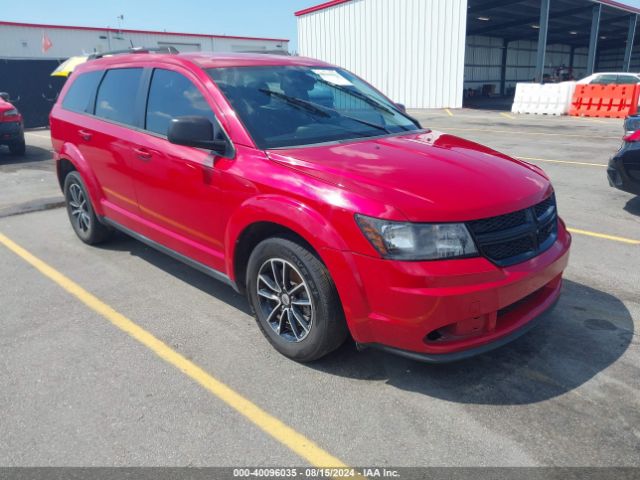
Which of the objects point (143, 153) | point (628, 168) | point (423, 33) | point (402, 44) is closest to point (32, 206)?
point (143, 153)

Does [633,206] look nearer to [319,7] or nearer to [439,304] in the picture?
[439,304]

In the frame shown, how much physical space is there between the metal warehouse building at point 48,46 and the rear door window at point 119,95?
12.5 metres

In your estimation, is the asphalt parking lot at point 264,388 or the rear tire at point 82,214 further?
the rear tire at point 82,214

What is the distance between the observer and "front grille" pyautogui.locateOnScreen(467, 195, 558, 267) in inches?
106

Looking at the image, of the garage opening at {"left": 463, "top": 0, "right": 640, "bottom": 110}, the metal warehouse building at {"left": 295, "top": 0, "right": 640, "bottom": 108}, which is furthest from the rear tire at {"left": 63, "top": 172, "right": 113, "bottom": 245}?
the garage opening at {"left": 463, "top": 0, "right": 640, "bottom": 110}

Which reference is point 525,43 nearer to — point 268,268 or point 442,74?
point 442,74

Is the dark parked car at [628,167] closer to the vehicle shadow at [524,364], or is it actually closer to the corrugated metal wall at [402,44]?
the vehicle shadow at [524,364]

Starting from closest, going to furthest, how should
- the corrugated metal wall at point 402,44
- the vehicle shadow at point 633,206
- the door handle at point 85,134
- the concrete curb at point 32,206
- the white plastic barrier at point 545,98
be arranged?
1. the door handle at point 85,134
2. the vehicle shadow at point 633,206
3. the concrete curb at point 32,206
4. the white plastic barrier at point 545,98
5. the corrugated metal wall at point 402,44

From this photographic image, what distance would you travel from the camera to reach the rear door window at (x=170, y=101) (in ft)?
12.0

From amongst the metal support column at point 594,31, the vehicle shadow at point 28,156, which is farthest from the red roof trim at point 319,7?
the vehicle shadow at point 28,156

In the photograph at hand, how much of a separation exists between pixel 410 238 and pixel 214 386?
1409mm

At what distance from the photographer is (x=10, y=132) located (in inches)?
456

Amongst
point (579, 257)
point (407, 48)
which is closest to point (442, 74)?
point (407, 48)

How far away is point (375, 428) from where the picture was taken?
104 inches
